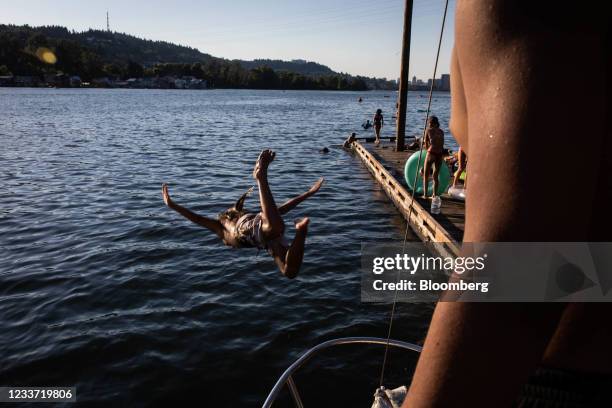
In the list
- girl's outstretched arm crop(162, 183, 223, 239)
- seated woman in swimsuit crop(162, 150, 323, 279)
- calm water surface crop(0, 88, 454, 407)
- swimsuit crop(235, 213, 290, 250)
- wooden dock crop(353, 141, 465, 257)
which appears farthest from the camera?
wooden dock crop(353, 141, 465, 257)

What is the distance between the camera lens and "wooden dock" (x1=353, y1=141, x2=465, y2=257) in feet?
30.1

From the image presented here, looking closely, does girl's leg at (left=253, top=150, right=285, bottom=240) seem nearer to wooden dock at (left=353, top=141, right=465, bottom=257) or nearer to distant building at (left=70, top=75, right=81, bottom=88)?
wooden dock at (left=353, top=141, right=465, bottom=257)

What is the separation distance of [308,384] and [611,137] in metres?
6.84

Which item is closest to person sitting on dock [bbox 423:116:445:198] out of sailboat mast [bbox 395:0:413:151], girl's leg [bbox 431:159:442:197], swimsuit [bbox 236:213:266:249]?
girl's leg [bbox 431:159:442:197]

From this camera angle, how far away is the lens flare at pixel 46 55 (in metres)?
159

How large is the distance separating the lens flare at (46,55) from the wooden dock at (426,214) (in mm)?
180902

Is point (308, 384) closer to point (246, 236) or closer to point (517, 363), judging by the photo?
point (246, 236)

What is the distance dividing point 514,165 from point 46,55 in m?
196

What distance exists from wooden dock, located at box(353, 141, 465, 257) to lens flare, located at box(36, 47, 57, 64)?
7122 inches

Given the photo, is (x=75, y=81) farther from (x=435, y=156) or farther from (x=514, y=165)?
(x=514, y=165)

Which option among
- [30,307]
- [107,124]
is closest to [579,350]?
[30,307]

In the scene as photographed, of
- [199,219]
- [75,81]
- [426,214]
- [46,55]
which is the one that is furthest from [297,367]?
[46,55]

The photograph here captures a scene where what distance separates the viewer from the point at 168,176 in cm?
2078

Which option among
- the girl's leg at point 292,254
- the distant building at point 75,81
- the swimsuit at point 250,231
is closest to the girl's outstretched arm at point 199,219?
the swimsuit at point 250,231
